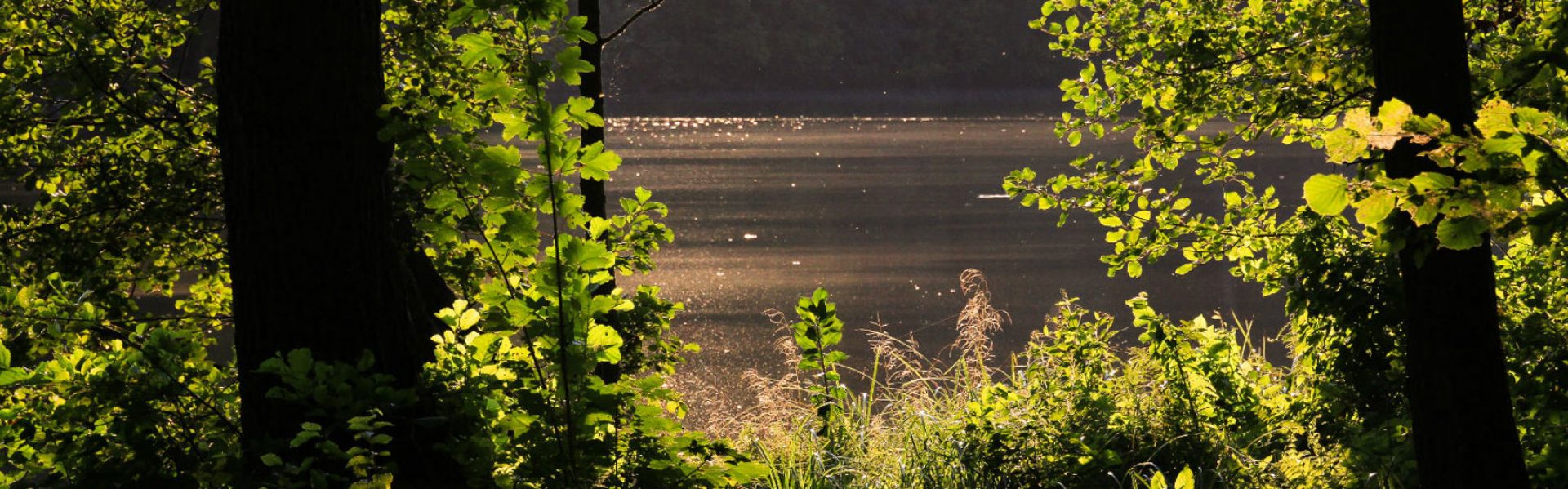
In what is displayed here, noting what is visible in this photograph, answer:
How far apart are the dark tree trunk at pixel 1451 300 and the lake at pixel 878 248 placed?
17.3 ft

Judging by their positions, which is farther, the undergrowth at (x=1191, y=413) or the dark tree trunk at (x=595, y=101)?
the dark tree trunk at (x=595, y=101)

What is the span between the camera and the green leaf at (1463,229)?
7.15 feet

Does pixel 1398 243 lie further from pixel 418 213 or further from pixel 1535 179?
pixel 418 213

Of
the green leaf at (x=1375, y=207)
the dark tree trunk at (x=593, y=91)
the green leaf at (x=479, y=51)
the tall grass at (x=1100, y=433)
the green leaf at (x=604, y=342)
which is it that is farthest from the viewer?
the dark tree trunk at (x=593, y=91)

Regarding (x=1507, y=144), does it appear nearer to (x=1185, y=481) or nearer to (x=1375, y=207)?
(x=1375, y=207)

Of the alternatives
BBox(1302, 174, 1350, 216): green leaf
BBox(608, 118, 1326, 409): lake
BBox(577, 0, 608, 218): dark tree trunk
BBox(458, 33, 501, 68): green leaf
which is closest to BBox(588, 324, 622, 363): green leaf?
BBox(458, 33, 501, 68): green leaf

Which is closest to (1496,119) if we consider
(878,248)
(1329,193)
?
(1329,193)

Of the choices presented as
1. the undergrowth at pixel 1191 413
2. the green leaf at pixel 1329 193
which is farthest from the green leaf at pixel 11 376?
the undergrowth at pixel 1191 413

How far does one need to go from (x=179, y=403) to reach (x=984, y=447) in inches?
132

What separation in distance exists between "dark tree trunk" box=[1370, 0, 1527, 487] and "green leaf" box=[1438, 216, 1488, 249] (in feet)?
4.45

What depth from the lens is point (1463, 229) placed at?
2.21m

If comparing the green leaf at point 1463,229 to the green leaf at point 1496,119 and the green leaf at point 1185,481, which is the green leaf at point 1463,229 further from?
the green leaf at point 1185,481

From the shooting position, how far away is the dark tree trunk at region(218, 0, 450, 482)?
3.22m

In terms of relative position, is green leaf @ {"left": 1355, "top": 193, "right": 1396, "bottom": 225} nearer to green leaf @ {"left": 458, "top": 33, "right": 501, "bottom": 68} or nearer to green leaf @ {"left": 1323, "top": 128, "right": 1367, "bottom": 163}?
green leaf @ {"left": 1323, "top": 128, "right": 1367, "bottom": 163}
